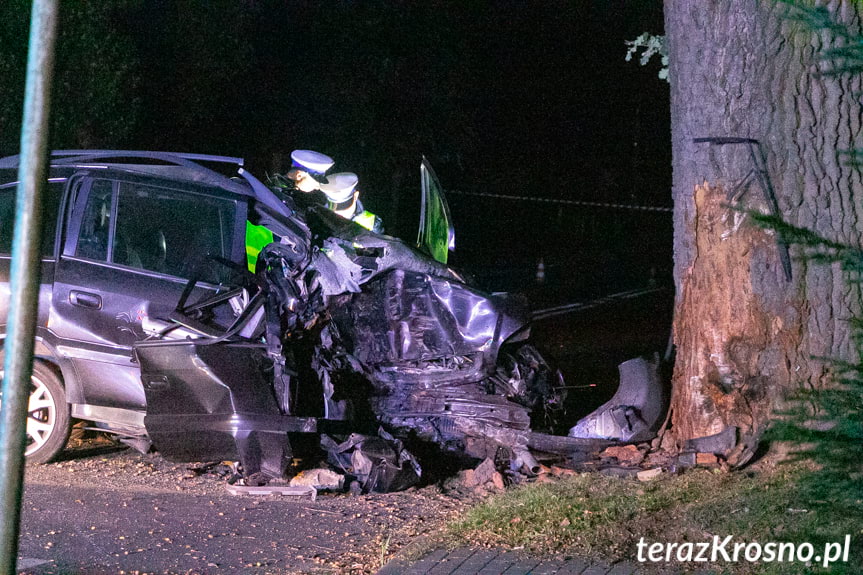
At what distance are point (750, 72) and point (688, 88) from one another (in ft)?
1.33

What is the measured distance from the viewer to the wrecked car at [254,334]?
591 cm

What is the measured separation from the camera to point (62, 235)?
6.38m

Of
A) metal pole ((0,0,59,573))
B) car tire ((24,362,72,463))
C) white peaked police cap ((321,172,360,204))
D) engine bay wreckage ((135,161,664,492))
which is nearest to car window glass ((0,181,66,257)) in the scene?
car tire ((24,362,72,463))

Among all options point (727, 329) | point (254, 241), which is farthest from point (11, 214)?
point (727, 329)

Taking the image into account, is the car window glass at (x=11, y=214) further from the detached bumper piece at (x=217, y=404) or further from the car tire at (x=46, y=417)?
the detached bumper piece at (x=217, y=404)

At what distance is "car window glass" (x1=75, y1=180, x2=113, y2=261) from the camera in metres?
6.41

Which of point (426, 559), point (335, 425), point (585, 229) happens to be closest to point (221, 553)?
point (426, 559)

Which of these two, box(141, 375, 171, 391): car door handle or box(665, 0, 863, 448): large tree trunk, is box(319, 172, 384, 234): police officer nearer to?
box(141, 375, 171, 391): car door handle

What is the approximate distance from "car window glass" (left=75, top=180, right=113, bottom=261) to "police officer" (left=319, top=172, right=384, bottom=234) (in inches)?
78.3

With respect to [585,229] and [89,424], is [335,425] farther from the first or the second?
[585,229]

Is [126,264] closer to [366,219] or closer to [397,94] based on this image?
[366,219]

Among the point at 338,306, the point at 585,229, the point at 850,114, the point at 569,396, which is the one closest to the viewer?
the point at 850,114

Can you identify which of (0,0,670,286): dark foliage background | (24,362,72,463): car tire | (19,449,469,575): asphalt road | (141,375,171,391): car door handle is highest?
(0,0,670,286): dark foliage background

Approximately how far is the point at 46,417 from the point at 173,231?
4.75 feet
